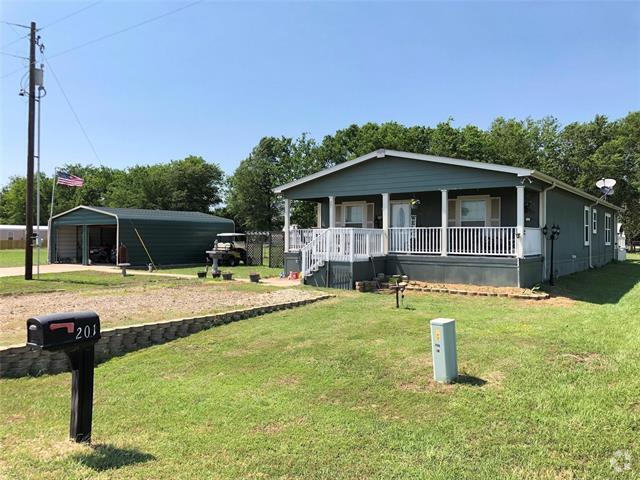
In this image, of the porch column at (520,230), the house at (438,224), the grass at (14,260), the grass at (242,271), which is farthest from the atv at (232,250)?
the porch column at (520,230)

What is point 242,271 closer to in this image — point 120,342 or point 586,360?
point 120,342

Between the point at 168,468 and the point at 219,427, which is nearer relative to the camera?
the point at 168,468

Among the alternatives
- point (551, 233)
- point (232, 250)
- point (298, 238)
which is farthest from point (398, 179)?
point (232, 250)

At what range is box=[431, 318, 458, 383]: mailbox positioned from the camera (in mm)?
4832

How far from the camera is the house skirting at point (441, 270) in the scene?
12.2 m

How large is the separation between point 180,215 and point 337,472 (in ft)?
82.0

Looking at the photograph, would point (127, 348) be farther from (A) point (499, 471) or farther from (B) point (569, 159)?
(B) point (569, 159)

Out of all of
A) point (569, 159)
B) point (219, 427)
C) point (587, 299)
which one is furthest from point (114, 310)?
point (569, 159)

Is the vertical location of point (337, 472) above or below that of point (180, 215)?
below

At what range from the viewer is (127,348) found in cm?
686

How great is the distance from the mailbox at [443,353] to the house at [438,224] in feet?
25.8

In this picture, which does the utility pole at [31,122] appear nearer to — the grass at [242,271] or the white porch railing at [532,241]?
the grass at [242,271]

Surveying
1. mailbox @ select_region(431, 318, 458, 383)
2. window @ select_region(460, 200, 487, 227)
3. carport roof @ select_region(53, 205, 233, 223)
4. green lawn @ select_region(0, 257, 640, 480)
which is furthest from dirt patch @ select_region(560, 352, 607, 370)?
carport roof @ select_region(53, 205, 233, 223)

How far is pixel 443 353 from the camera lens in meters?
4.84
